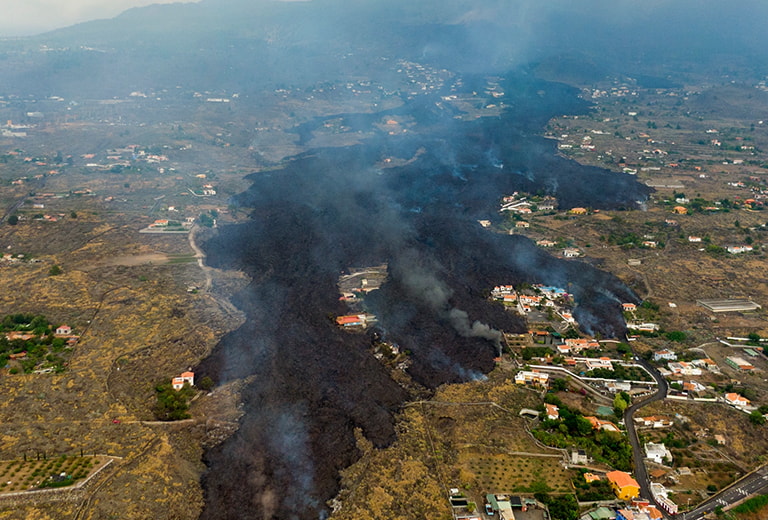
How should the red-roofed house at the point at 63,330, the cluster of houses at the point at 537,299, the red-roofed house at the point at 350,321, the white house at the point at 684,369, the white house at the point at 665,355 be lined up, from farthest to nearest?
the cluster of houses at the point at 537,299 → the red-roofed house at the point at 350,321 → the red-roofed house at the point at 63,330 → the white house at the point at 665,355 → the white house at the point at 684,369

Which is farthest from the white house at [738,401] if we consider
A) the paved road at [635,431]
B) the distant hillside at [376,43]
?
the distant hillside at [376,43]

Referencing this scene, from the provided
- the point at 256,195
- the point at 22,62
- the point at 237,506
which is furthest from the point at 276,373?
the point at 22,62

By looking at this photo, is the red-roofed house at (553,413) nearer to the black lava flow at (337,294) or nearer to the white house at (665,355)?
the black lava flow at (337,294)

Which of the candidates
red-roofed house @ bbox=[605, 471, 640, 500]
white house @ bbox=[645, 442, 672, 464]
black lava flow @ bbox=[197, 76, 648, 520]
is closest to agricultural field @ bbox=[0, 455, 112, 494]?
black lava flow @ bbox=[197, 76, 648, 520]

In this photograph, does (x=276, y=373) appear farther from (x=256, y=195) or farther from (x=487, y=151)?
(x=487, y=151)

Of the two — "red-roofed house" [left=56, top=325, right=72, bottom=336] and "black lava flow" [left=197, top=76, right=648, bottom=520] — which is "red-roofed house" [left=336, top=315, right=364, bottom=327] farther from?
"red-roofed house" [left=56, top=325, right=72, bottom=336]

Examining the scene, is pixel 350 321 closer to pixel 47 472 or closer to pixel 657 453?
pixel 47 472

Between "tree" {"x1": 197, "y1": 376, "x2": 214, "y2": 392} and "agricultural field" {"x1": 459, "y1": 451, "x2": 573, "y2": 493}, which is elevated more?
"tree" {"x1": 197, "y1": 376, "x2": 214, "y2": 392}
